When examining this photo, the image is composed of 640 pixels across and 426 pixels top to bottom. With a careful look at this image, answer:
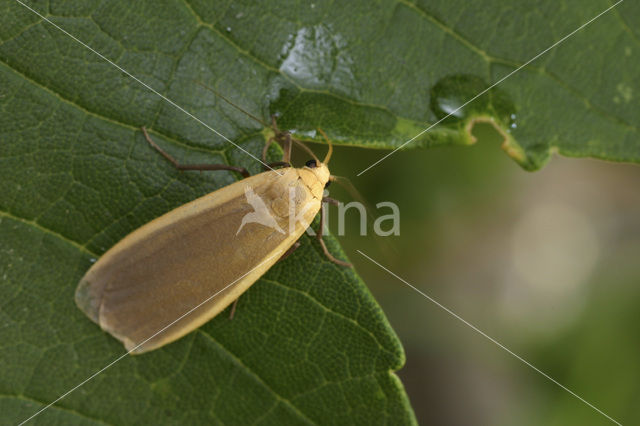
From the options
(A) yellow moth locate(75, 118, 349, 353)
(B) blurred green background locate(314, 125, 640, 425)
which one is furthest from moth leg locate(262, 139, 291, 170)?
(B) blurred green background locate(314, 125, 640, 425)

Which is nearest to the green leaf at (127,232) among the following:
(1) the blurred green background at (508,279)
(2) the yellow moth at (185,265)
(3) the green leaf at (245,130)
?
(3) the green leaf at (245,130)

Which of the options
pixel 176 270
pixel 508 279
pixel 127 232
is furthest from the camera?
Answer: pixel 508 279

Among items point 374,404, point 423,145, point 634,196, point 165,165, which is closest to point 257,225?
point 165,165

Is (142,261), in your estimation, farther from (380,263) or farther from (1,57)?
(380,263)

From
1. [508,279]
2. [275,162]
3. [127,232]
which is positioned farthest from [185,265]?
[508,279]

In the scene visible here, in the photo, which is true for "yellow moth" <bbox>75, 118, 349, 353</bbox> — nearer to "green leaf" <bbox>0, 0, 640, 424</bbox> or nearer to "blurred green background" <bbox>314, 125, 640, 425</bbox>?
"green leaf" <bbox>0, 0, 640, 424</bbox>

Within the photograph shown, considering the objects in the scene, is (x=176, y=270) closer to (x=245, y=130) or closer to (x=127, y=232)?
(x=127, y=232)

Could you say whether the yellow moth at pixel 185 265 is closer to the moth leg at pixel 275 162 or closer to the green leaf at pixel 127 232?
the moth leg at pixel 275 162
